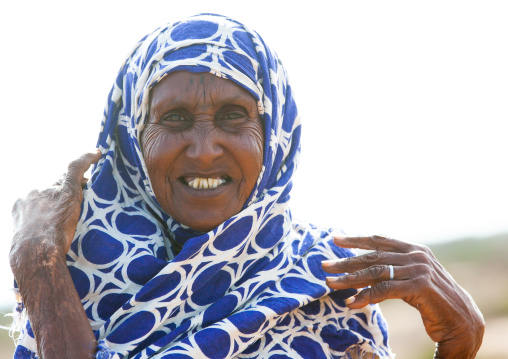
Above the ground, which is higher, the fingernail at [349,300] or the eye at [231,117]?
the eye at [231,117]

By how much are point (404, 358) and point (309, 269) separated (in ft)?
24.0

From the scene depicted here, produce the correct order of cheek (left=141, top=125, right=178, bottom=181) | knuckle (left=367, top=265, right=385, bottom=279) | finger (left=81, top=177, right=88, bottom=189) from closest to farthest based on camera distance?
knuckle (left=367, top=265, right=385, bottom=279), cheek (left=141, top=125, right=178, bottom=181), finger (left=81, top=177, right=88, bottom=189)

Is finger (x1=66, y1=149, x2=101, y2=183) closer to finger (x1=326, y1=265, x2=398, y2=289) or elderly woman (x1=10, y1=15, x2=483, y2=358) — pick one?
elderly woman (x1=10, y1=15, x2=483, y2=358)

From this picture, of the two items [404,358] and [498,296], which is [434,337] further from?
[498,296]

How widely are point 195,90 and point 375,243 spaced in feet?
3.40

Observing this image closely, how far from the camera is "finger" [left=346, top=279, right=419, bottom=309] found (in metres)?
2.80

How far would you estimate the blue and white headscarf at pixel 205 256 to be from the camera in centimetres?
277

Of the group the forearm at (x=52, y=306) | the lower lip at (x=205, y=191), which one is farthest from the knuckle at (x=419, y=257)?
the forearm at (x=52, y=306)

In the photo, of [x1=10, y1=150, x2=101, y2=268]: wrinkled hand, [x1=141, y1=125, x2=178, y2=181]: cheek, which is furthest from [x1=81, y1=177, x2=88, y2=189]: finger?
[x1=141, y1=125, x2=178, y2=181]: cheek

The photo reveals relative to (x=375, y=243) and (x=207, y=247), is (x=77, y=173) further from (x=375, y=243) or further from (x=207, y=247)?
(x=375, y=243)

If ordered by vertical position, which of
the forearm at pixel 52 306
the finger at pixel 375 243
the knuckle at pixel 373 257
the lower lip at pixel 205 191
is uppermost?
the lower lip at pixel 205 191

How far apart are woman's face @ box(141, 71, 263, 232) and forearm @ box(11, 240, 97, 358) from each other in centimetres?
59

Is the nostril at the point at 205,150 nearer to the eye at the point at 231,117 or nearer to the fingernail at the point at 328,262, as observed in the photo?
the eye at the point at 231,117

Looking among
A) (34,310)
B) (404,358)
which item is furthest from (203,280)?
(404,358)
